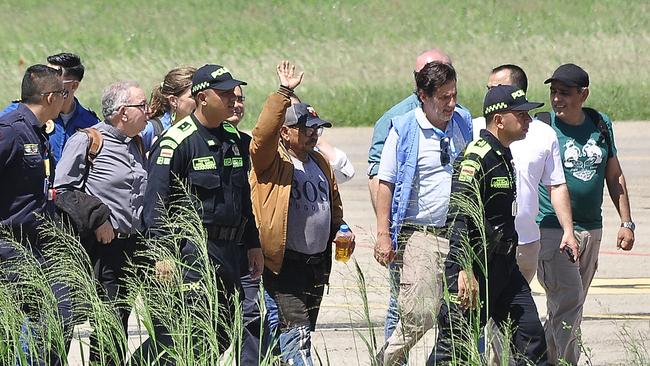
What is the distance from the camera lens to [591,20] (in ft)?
117

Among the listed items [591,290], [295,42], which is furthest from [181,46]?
[591,290]

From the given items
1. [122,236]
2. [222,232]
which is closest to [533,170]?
[222,232]

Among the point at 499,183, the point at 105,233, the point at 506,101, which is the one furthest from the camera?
the point at 105,233

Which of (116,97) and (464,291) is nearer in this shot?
(464,291)

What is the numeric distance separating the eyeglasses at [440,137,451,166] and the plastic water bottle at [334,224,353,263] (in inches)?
25.2

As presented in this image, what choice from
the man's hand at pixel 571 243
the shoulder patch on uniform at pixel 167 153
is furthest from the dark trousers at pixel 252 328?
the man's hand at pixel 571 243

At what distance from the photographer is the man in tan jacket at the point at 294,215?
23.1ft

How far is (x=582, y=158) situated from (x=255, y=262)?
2.17 m

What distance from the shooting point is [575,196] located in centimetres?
796

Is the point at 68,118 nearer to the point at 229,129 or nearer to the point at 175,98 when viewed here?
the point at 175,98

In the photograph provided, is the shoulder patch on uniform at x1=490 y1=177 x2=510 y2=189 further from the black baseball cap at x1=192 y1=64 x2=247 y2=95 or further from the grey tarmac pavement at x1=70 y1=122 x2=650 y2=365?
the black baseball cap at x1=192 y1=64 x2=247 y2=95

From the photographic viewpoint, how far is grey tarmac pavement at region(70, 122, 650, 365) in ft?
24.8

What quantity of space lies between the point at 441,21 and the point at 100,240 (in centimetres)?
3103

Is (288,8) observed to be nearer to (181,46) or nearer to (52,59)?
(181,46)
